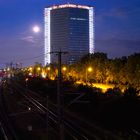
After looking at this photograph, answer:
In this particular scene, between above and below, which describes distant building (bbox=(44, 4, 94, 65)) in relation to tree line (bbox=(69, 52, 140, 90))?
above

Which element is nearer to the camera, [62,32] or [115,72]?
[115,72]

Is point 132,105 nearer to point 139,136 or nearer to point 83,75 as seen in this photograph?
point 139,136

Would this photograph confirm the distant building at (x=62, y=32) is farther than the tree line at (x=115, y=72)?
Yes

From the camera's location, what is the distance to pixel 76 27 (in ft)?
646

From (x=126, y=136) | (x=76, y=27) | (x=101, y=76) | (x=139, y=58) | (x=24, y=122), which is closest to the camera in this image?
(x=126, y=136)

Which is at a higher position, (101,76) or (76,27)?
(76,27)

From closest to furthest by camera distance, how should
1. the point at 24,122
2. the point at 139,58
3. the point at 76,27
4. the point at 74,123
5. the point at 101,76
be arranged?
1. the point at 74,123
2. the point at 24,122
3. the point at 139,58
4. the point at 101,76
5. the point at 76,27

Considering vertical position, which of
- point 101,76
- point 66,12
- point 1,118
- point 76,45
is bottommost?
point 1,118

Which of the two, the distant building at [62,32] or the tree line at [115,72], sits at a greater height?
the distant building at [62,32]

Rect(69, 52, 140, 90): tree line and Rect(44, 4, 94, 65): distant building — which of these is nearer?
Rect(69, 52, 140, 90): tree line

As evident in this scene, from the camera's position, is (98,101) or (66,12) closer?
(98,101)

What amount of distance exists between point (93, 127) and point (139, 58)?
1282 inches

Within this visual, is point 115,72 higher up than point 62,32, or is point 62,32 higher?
point 62,32

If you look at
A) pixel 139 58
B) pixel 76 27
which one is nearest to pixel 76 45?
pixel 76 27
